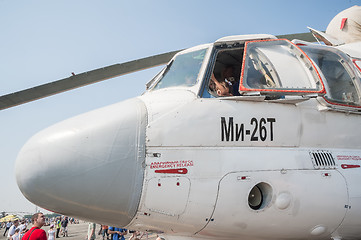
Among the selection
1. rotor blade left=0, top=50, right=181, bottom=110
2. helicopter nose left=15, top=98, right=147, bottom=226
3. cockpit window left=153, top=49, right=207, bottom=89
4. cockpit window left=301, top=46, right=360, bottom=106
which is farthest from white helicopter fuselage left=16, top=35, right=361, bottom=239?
rotor blade left=0, top=50, right=181, bottom=110

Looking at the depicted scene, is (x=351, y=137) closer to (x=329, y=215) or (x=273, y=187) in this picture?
(x=329, y=215)

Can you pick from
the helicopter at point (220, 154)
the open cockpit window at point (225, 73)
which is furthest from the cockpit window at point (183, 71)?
the open cockpit window at point (225, 73)

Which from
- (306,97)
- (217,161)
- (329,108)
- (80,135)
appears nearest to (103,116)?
(80,135)

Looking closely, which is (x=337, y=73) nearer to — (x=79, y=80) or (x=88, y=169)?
(x=88, y=169)

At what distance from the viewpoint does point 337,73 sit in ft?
15.9

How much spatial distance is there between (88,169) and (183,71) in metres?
2.05

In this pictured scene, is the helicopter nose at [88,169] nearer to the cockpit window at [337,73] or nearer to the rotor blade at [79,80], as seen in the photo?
the cockpit window at [337,73]

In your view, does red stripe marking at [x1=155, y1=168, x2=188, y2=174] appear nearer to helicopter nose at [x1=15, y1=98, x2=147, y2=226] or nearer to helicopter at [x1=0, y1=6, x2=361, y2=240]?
helicopter at [x1=0, y1=6, x2=361, y2=240]

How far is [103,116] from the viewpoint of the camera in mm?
3584

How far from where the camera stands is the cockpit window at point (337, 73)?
4625 millimetres

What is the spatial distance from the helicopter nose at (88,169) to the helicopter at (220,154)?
0.04ft

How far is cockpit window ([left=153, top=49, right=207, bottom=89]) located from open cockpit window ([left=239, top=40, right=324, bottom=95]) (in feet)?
2.20

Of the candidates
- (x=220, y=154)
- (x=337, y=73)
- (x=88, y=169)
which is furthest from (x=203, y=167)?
(x=337, y=73)

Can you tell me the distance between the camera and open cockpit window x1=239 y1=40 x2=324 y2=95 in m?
4.04
